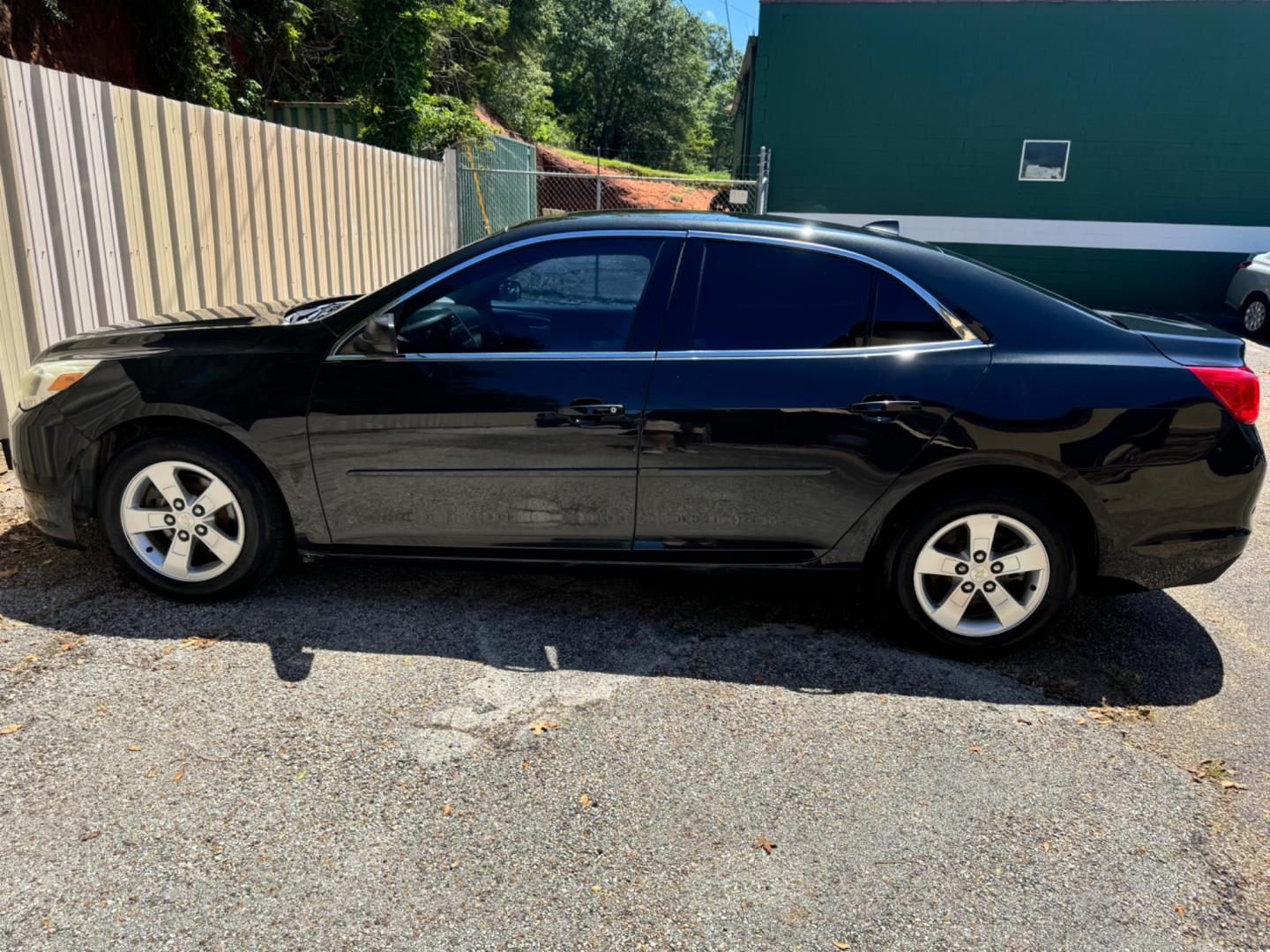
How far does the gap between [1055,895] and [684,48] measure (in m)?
47.9

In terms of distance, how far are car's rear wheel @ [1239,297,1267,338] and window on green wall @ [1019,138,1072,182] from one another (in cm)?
350

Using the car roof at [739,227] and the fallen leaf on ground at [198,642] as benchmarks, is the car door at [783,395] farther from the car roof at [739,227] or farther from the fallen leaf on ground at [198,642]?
the fallen leaf on ground at [198,642]

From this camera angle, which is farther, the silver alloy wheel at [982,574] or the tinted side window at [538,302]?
the tinted side window at [538,302]

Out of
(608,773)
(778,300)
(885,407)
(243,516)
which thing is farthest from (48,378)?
(885,407)

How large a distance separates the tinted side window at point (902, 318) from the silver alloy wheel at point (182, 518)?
8.90 ft

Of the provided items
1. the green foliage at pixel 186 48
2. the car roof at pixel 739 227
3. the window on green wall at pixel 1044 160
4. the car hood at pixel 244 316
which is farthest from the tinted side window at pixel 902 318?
the window on green wall at pixel 1044 160

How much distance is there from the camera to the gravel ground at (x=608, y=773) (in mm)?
2479

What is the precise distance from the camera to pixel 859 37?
15.7m

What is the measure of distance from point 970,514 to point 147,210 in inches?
221

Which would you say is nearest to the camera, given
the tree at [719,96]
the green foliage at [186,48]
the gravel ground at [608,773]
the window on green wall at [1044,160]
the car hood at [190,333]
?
the gravel ground at [608,773]

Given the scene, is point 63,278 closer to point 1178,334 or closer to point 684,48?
point 1178,334

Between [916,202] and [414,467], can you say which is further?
[916,202]

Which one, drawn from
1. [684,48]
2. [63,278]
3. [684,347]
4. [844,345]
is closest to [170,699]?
[684,347]

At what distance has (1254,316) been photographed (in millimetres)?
14961
